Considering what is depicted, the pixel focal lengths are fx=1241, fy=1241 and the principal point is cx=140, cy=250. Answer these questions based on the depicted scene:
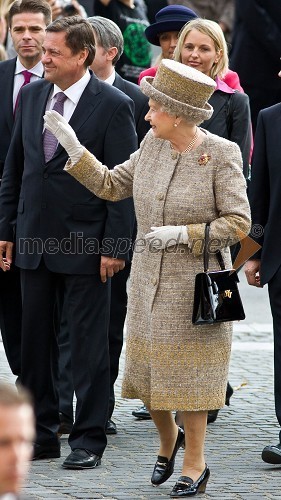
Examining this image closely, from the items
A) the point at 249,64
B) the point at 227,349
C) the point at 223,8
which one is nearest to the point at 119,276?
the point at 227,349

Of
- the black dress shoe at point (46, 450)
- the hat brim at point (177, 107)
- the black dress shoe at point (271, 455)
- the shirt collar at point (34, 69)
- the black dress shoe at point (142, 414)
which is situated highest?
the shirt collar at point (34, 69)

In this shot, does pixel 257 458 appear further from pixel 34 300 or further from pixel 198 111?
pixel 198 111

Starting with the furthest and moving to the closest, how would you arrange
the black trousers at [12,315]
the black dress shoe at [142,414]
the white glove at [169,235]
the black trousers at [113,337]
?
the black dress shoe at [142,414] → the black trousers at [113,337] → the black trousers at [12,315] → the white glove at [169,235]

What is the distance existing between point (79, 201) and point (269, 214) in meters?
0.99

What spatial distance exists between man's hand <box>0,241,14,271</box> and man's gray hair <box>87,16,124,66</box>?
1466 mm

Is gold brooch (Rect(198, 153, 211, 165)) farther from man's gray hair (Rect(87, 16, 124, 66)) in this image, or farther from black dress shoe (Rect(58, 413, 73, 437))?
black dress shoe (Rect(58, 413, 73, 437))

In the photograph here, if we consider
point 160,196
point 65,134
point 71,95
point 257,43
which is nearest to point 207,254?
point 160,196

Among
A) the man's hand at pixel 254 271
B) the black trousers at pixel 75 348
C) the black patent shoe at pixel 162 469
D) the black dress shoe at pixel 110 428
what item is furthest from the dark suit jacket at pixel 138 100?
the black patent shoe at pixel 162 469

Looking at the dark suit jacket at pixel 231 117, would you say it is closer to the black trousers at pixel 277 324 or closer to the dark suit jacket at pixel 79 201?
the dark suit jacket at pixel 79 201

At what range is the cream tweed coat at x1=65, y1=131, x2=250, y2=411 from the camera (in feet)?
17.8

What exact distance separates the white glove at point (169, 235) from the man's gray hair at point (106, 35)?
2.04 metres

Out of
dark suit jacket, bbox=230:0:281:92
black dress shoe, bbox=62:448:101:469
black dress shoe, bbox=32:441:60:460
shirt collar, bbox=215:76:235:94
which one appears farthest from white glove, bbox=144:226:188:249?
dark suit jacket, bbox=230:0:281:92

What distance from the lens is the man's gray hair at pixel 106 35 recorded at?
23.3 ft

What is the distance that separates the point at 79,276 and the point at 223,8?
10.3 m
